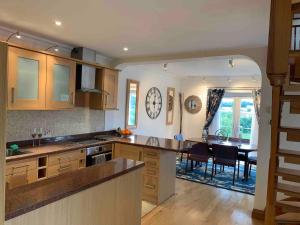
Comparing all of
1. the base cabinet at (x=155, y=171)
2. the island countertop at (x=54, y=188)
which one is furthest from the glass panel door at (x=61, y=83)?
the island countertop at (x=54, y=188)

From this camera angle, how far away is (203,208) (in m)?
3.75

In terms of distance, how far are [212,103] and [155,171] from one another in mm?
4274

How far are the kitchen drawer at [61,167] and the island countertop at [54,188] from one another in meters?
1.58

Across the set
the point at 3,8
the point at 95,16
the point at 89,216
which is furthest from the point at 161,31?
the point at 89,216

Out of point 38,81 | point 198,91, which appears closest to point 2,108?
point 38,81

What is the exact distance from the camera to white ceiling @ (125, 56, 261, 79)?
4.98 m

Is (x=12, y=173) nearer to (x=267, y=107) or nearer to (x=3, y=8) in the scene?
(x=3, y=8)

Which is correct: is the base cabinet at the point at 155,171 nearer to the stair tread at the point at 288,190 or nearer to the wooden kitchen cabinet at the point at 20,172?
the wooden kitchen cabinet at the point at 20,172

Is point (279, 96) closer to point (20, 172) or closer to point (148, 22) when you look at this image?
point (148, 22)

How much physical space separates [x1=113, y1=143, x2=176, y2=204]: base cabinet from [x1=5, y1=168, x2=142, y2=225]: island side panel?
1642mm

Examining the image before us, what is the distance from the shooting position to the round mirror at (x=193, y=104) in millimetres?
7754

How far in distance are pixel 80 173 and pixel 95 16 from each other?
5.58ft

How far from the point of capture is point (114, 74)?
4531 mm

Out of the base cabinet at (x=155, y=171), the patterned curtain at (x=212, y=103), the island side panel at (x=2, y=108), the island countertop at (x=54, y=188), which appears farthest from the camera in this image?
the patterned curtain at (x=212, y=103)
